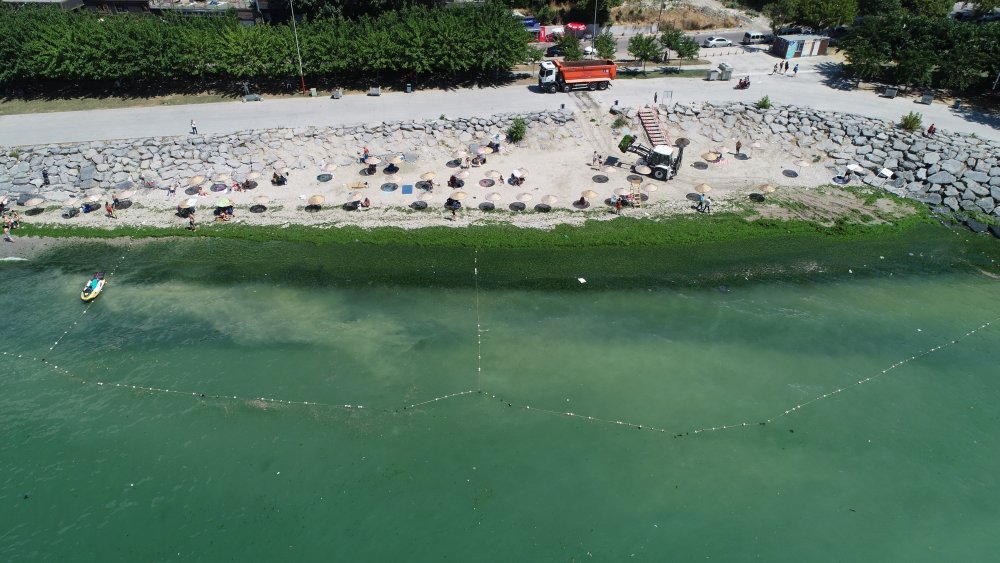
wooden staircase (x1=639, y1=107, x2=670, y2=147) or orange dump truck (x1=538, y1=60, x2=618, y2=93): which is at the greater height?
orange dump truck (x1=538, y1=60, x2=618, y2=93)

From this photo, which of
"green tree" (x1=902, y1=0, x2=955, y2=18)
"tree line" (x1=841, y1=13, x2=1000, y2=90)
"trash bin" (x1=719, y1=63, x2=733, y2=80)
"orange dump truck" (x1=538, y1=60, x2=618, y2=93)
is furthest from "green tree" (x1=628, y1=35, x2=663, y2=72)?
"green tree" (x1=902, y1=0, x2=955, y2=18)

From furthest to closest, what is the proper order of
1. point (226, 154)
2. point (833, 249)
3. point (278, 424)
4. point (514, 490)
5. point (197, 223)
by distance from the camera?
point (226, 154), point (197, 223), point (833, 249), point (278, 424), point (514, 490)

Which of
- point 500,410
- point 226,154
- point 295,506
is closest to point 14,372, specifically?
point 295,506

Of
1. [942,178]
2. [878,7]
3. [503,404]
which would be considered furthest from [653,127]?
[878,7]

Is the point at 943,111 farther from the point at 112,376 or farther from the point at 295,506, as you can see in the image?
the point at 112,376

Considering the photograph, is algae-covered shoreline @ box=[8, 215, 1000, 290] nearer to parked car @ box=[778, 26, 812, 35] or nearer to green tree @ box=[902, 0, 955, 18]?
parked car @ box=[778, 26, 812, 35]
